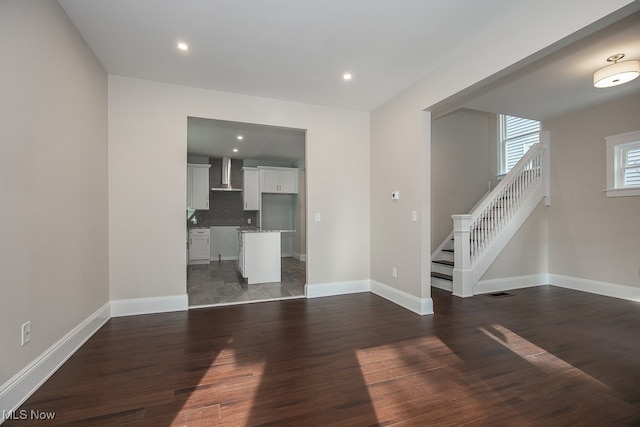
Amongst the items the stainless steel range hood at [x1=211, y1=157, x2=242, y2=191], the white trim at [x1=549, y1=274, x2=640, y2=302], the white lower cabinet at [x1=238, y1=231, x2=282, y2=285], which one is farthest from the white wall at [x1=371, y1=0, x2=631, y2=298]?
the stainless steel range hood at [x1=211, y1=157, x2=242, y2=191]

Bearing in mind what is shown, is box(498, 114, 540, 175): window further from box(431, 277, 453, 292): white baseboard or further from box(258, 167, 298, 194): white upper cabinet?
box(258, 167, 298, 194): white upper cabinet

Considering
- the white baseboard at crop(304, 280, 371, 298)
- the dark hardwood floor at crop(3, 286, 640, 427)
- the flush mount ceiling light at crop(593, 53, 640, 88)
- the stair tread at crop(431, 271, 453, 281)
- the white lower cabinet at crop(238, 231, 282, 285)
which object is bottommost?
the dark hardwood floor at crop(3, 286, 640, 427)

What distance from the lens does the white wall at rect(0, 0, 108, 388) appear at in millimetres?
1727

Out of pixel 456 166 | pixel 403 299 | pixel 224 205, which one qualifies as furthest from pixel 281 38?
pixel 224 205

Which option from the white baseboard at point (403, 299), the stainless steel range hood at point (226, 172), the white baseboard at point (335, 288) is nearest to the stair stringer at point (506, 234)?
the white baseboard at point (403, 299)

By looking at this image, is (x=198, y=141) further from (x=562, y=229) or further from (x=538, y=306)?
(x=562, y=229)

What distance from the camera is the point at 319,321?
3.24 meters

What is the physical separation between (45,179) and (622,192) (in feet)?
22.1

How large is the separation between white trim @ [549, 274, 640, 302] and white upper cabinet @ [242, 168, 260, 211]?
21.5 ft

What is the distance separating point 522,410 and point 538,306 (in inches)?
104

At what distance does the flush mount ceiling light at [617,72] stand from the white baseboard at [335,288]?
3.71 meters

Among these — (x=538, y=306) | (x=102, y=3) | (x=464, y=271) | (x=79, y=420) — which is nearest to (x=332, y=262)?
(x=464, y=271)

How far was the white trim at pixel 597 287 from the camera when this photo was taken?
4092mm

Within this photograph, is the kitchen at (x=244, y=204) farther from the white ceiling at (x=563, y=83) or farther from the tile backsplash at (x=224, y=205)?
the white ceiling at (x=563, y=83)
